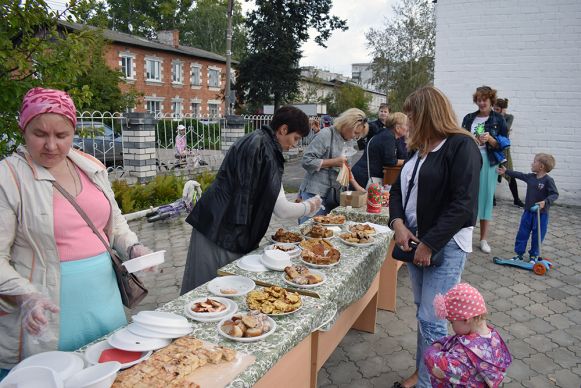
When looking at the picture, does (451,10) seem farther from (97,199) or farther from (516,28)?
(97,199)

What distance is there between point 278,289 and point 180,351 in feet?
2.13

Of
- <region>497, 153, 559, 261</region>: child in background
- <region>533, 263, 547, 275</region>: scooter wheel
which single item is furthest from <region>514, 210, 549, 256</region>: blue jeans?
<region>533, 263, 547, 275</region>: scooter wheel

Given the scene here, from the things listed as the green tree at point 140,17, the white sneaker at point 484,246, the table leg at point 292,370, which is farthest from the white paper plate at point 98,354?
the green tree at point 140,17

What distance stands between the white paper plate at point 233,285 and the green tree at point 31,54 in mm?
1816

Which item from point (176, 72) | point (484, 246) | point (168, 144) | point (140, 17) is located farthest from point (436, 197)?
point (140, 17)

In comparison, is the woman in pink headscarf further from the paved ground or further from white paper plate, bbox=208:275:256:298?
the paved ground

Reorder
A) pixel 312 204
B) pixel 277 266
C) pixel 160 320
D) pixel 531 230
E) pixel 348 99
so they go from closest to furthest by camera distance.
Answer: pixel 160 320
pixel 277 266
pixel 312 204
pixel 531 230
pixel 348 99

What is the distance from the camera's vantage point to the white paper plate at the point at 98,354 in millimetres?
1431

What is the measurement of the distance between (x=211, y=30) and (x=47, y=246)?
4638 cm

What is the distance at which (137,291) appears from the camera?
206 centimetres

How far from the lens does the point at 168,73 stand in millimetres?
31625

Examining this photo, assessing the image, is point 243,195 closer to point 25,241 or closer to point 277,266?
point 277,266

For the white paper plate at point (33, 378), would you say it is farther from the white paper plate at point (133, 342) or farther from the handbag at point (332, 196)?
the handbag at point (332, 196)

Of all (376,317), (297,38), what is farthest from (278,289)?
(297,38)
